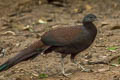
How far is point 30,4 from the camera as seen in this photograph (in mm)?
11898

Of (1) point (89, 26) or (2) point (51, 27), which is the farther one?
(2) point (51, 27)

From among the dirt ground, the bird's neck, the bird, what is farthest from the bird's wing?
the dirt ground

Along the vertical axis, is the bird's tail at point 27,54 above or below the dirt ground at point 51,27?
above

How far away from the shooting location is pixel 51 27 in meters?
Result: 9.75

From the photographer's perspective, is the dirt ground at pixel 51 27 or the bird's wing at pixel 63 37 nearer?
the bird's wing at pixel 63 37

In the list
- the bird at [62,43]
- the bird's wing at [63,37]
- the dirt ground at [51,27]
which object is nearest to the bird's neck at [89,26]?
the bird at [62,43]

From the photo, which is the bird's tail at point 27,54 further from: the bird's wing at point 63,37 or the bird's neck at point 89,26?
the bird's neck at point 89,26

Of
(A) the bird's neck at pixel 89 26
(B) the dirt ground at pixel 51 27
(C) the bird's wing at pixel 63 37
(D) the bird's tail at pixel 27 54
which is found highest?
(A) the bird's neck at pixel 89 26

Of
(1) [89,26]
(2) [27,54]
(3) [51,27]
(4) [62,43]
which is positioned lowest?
(3) [51,27]

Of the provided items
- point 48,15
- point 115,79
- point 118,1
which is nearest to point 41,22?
point 48,15

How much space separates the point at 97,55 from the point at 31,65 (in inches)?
50.0

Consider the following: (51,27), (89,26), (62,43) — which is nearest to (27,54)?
(62,43)

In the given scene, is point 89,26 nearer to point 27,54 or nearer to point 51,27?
point 27,54

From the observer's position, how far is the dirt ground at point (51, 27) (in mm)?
6223
